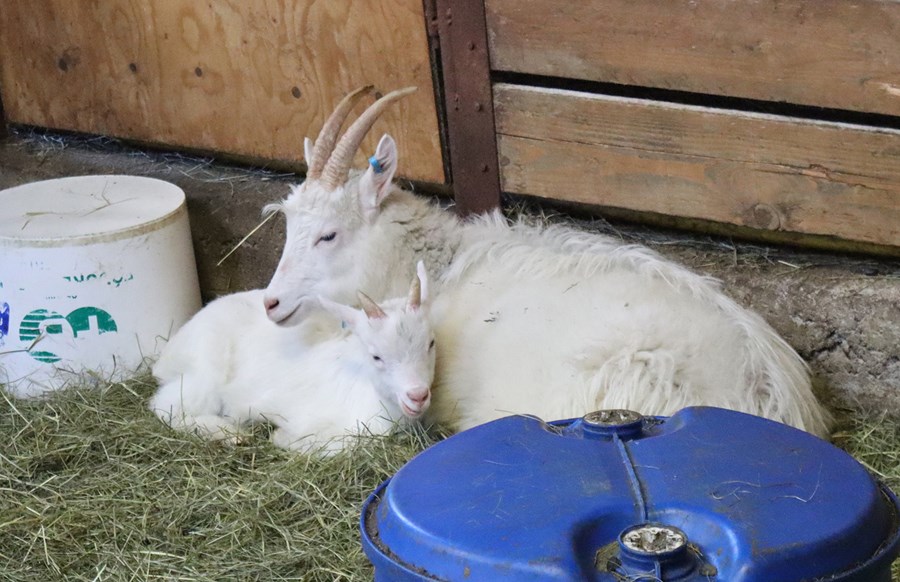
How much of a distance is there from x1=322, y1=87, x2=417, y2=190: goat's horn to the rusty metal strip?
37 cm

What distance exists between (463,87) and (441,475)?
110 inches

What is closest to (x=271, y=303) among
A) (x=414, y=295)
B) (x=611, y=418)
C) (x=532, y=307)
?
(x=414, y=295)

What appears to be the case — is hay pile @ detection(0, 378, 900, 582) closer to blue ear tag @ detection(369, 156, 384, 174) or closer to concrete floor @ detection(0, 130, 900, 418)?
concrete floor @ detection(0, 130, 900, 418)

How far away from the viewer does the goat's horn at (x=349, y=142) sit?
15.0 feet

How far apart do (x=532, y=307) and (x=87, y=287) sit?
6.81ft

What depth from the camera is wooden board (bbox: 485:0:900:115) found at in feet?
13.4

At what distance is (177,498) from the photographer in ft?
14.2

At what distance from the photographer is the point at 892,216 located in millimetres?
4277

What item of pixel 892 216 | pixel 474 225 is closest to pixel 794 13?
pixel 892 216

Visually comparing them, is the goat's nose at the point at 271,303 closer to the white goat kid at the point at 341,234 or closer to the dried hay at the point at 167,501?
the white goat kid at the point at 341,234

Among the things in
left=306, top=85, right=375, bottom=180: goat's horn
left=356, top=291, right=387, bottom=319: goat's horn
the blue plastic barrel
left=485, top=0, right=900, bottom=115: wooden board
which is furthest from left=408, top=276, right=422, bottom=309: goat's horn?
the blue plastic barrel

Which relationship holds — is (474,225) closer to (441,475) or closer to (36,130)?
(441,475)

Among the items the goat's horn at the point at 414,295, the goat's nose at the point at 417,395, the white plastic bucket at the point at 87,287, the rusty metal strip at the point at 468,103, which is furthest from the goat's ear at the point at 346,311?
the white plastic bucket at the point at 87,287

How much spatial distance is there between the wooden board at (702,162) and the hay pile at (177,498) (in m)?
0.84
